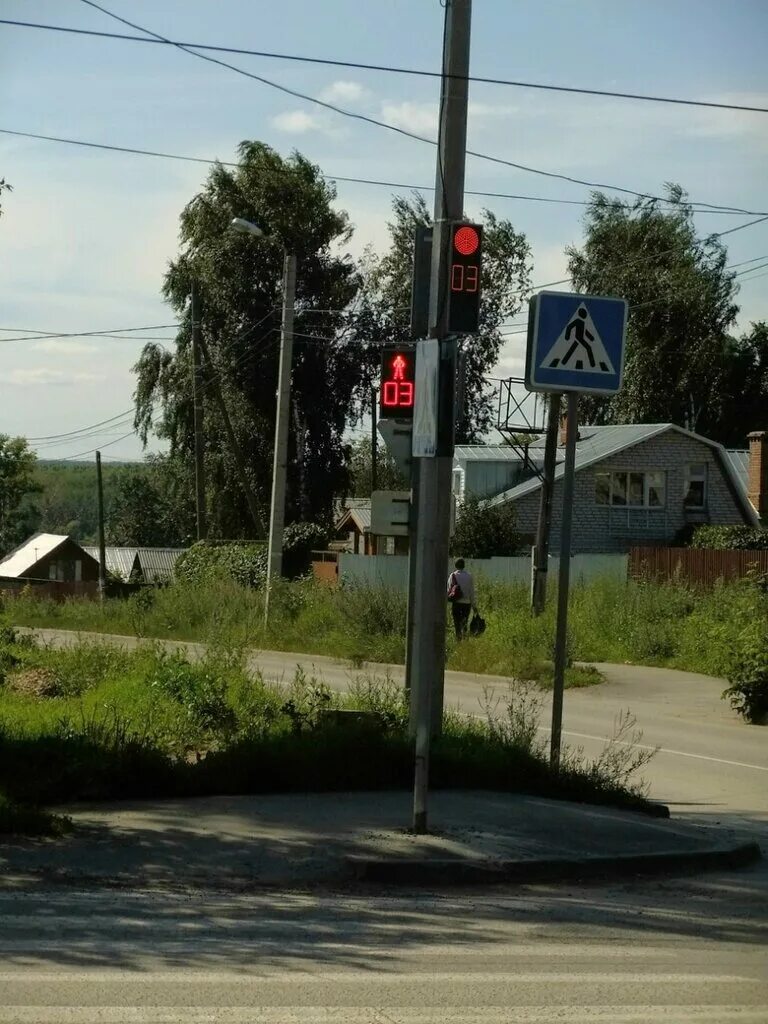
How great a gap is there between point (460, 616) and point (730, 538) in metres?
21.0

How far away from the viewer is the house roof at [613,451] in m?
48.9

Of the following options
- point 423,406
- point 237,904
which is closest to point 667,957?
point 237,904

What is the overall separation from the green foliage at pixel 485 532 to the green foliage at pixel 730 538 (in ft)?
20.2

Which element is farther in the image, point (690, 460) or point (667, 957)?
point (690, 460)

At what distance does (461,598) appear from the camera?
26531 millimetres

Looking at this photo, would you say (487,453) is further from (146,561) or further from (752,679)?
(752,679)

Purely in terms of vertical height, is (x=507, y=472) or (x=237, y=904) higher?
(x=507, y=472)

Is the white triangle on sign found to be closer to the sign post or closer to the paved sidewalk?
the sign post

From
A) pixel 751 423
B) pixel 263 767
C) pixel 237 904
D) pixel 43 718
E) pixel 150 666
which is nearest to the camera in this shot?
pixel 237 904

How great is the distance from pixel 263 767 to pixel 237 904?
2.86 metres

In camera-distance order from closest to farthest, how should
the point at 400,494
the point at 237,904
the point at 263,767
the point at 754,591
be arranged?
the point at 237,904 < the point at 263,767 < the point at 400,494 < the point at 754,591

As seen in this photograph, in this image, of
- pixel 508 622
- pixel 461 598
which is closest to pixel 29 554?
pixel 508 622

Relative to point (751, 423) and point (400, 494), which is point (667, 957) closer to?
point (400, 494)

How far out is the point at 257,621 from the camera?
29.3 metres
